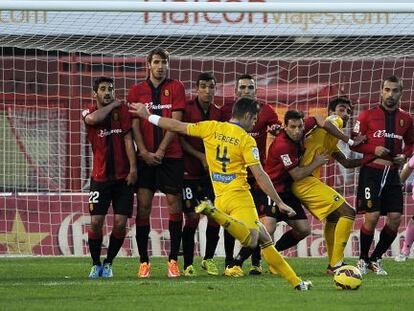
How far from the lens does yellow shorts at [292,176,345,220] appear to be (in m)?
13.2

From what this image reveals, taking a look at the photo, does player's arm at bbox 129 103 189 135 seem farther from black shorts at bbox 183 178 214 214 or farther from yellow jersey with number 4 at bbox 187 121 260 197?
black shorts at bbox 183 178 214 214

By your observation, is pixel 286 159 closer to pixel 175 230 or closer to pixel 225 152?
pixel 175 230

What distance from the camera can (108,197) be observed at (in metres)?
12.9

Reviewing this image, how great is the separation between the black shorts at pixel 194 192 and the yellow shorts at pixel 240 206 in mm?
1773

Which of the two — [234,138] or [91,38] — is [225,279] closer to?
[234,138]

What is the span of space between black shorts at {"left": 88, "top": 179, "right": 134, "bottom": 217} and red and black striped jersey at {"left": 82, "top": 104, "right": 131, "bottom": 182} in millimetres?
62

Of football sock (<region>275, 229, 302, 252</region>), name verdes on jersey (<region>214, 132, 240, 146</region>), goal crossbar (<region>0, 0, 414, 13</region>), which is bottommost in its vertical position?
football sock (<region>275, 229, 302, 252</region>)

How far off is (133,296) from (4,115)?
25.7 feet

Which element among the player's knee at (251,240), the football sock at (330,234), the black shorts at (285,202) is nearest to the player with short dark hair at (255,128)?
the black shorts at (285,202)

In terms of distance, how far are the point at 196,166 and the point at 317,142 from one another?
1.32 m

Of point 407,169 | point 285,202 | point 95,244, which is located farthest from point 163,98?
point 407,169

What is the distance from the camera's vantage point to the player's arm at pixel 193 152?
13031mm

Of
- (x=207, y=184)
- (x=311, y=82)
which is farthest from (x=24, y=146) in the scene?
(x=207, y=184)

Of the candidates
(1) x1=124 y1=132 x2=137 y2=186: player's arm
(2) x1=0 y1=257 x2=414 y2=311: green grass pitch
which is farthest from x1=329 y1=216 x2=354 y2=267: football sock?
(1) x1=124 y1=132 x2=137 y2=186: player's arm
